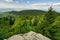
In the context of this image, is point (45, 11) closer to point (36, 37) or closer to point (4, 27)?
point (36, 37)

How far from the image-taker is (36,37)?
2.82m

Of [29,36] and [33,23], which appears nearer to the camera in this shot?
[29,36]

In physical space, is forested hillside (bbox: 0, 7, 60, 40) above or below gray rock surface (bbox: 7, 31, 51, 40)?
above

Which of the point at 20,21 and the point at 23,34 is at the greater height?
the point at 20,21

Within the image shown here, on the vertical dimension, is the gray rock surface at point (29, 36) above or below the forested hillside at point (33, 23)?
below

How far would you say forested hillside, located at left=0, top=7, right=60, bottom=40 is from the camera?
9.67 feet

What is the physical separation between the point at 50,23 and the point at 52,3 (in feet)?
1.46

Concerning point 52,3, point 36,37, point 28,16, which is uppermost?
point 52,3

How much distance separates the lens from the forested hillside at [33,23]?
2.95 meters

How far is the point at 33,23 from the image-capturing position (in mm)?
2975

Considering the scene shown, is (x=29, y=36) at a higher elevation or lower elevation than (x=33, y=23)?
lower

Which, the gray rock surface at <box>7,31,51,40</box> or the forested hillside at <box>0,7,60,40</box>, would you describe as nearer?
the gray rock surface at <box>7,31,51,40</box>

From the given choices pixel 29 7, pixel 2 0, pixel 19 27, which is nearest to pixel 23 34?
pixel 19 27

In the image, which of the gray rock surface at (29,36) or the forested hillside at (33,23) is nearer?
the gray rock surface at (29,36)
